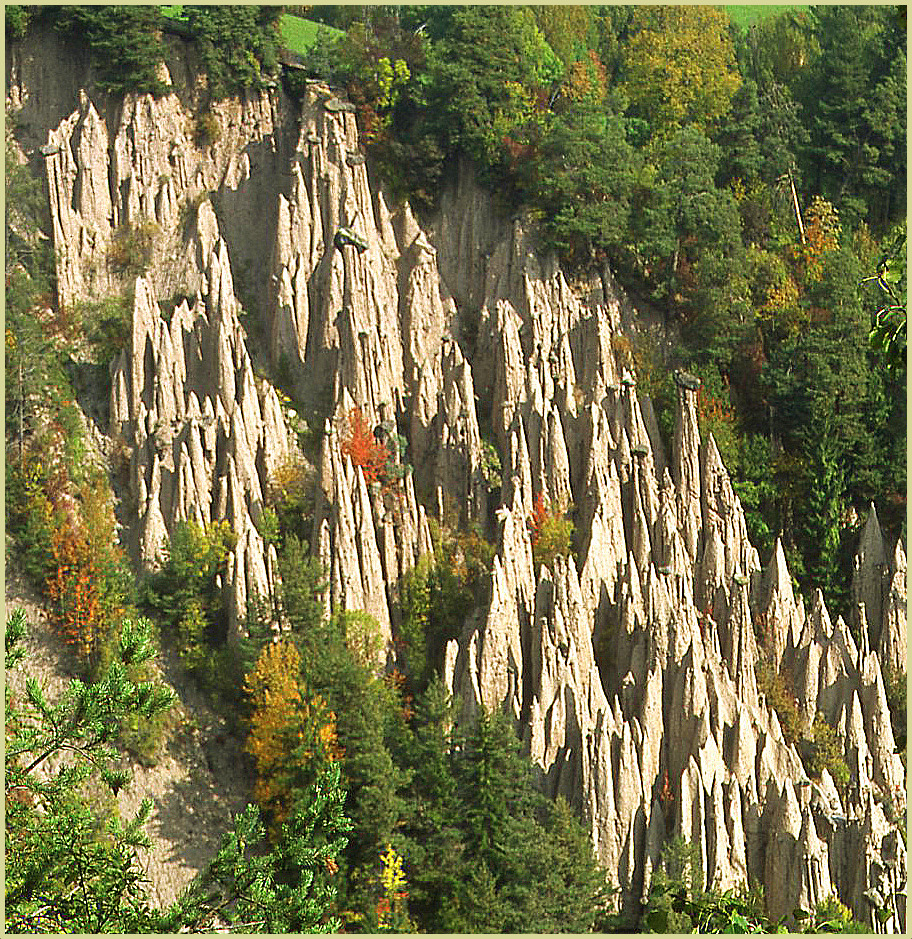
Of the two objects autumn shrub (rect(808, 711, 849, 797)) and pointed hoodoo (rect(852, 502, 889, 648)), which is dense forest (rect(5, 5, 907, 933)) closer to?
autumn shrub (rect(808, 711, 849, 797))

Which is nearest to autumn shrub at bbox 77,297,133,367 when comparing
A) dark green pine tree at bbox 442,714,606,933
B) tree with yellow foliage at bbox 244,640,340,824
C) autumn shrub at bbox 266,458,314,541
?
autumn shrub at bbox 266,458,314,541

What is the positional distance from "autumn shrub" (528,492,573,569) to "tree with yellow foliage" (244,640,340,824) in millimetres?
5965

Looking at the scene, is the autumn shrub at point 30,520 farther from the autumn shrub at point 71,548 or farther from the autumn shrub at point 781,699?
the autumn shrub at point 781,699

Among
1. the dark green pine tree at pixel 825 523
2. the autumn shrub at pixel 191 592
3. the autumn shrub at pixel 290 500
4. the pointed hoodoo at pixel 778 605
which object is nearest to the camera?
the autumn shrub at pixel 191 592

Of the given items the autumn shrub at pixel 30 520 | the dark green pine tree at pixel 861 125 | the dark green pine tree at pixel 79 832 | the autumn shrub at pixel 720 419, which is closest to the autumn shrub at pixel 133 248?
the autumn shrub at pixel 30 520

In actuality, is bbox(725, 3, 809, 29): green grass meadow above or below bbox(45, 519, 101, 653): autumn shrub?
above

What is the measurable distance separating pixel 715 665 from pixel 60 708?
17951 millimetres

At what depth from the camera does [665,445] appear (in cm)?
3484

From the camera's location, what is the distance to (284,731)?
92.7ft

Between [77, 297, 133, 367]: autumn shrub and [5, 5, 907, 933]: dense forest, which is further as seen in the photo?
[77, 297, 133, 367]: autumn shrub

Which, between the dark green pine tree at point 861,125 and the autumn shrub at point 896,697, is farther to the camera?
the dark green pine tree at point 861,125

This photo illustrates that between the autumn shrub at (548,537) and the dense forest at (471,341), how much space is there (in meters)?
0.08

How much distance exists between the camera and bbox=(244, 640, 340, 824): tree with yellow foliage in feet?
91.3

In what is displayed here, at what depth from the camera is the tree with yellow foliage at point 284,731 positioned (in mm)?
27828
